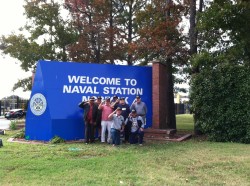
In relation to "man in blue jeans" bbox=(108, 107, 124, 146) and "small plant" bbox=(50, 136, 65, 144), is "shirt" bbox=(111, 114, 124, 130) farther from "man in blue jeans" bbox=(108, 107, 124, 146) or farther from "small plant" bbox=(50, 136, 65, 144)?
"small plant" bbox=(50, 136, 65, 144)

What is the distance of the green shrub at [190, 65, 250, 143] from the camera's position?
1448 cm

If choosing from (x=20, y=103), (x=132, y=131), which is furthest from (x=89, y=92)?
(x=20, y=103)

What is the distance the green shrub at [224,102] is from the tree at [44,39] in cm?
1244

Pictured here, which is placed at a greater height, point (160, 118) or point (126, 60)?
point (126, 60)

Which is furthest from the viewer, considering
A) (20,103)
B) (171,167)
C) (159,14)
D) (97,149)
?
(20,103)

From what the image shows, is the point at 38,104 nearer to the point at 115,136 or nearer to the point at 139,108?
the point at 115,136

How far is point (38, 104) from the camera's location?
15.0 m

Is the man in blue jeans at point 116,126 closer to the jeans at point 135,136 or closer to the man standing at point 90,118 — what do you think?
the jeans at point 135,136

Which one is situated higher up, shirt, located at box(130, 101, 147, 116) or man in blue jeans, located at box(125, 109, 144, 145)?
shirt, located at box(130, 101, 147, 116)

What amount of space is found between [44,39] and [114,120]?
563 inches

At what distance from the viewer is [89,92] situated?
15.3 meters

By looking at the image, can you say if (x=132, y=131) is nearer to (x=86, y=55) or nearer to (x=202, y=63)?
(x=202, y=63)

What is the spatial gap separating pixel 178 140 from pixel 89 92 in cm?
399

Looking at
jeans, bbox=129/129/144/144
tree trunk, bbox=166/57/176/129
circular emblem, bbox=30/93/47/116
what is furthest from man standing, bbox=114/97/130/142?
tree trunk, bbox=166/57/176/129
